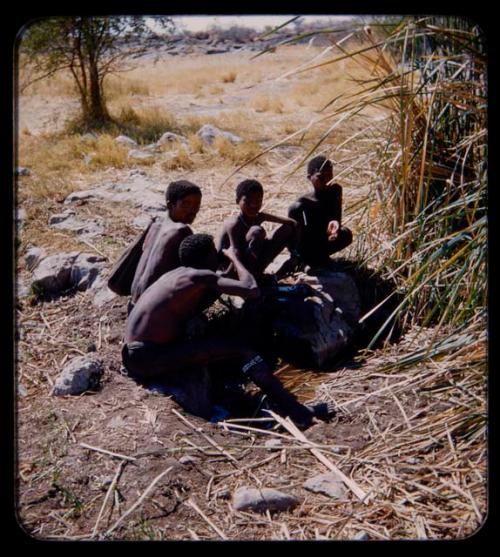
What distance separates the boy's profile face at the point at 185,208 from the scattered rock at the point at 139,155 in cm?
453

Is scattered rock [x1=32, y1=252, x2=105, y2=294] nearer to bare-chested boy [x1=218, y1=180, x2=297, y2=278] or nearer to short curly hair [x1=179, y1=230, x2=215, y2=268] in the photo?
bare-chested boy [x1=218, y1=180, x2=297, y2=278]

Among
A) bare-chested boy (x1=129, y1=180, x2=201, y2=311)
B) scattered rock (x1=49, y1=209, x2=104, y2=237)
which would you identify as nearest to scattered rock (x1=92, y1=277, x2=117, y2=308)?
bare-chested boy (x1=129, y1=180, x2=201, y2=311)

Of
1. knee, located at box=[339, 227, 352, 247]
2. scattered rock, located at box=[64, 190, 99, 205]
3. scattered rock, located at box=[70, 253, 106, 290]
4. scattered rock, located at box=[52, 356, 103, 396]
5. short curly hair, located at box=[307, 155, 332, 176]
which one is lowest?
scattered rock, located at box=[52, 356, 103, 396]

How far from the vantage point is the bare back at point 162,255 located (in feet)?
13.2

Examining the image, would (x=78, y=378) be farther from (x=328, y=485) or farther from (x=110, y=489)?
(x=328, y=485)

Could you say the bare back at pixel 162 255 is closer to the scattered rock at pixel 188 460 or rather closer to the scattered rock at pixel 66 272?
the scattered rock at pixel 66 272

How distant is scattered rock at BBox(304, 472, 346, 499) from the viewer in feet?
9.62

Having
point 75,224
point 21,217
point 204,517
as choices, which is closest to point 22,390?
point 204,517

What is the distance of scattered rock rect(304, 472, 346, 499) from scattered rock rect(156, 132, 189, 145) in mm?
6975

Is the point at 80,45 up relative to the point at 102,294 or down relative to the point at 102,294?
up

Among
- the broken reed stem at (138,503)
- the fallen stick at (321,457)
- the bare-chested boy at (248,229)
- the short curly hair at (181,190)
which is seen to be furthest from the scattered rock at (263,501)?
the short curly hair at (181,190)

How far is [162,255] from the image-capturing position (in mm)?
4016

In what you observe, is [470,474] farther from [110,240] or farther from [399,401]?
[110,240]

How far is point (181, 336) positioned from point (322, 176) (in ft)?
5.44
